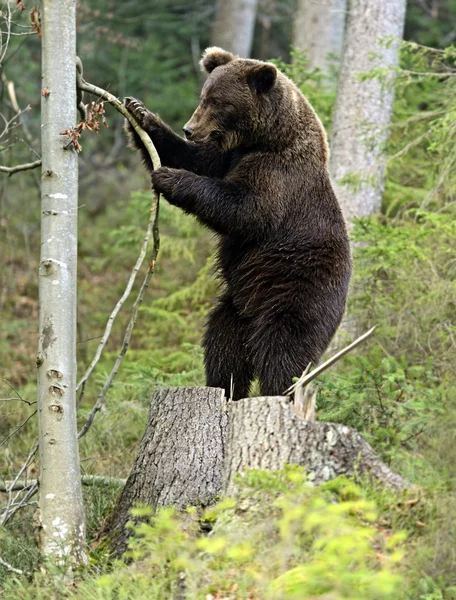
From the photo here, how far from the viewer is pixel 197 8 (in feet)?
68.9

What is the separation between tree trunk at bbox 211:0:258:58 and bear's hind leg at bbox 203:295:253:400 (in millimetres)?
11165

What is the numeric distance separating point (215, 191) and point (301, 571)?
319 centimetres

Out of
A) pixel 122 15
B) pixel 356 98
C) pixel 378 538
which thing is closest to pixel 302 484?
pixel 378 538

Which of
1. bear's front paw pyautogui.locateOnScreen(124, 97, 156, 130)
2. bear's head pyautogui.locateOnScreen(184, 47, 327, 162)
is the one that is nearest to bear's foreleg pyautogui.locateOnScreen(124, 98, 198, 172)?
bear's front paw pyautogui.locateOnScreen(124, 97, 156, 130)

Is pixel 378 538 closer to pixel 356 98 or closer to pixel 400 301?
pixel 400 301

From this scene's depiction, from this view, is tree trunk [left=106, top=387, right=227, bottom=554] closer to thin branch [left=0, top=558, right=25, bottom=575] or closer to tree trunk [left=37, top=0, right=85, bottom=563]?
tree trunk [left=37, top=0, right=85, bottom=563]

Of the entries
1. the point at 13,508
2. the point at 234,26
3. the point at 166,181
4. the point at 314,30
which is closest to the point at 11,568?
the point at 13,508

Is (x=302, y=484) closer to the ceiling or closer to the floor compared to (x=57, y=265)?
closer to the floor

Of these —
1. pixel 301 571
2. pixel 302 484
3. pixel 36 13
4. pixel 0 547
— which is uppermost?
pixel 36 13

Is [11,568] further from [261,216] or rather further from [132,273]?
[261,216]

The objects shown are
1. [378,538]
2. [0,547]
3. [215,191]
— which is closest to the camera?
[378,538]

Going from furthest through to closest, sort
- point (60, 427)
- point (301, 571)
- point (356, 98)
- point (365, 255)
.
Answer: point (356, 98) → point (365, 255) → point (60, 427) → point (301, 571)

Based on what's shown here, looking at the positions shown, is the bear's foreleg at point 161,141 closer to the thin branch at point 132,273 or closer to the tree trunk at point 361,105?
the thin branch at point 132,273

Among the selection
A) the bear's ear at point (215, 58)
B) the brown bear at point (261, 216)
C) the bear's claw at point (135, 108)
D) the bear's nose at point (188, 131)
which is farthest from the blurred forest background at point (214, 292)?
the bear's ear at point (215, 58)
